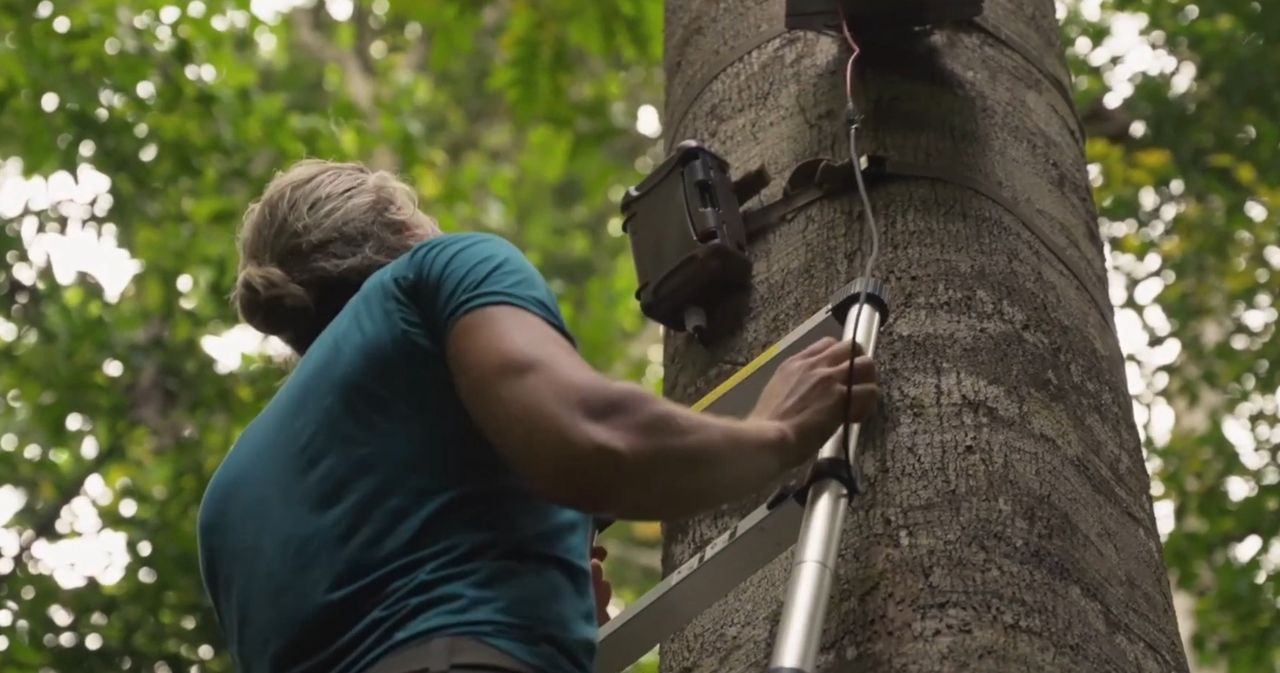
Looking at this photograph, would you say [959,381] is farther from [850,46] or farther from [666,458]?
[850,46]

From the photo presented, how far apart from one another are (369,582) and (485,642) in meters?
0.18

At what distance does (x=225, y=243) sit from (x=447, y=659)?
217 inches

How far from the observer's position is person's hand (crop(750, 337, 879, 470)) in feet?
6.95

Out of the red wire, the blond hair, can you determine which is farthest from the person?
the red wire

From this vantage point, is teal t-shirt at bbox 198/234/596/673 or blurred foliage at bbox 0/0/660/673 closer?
teal t-shirt at bbox 198/234/596/673

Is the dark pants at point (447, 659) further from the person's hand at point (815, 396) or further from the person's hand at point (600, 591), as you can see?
the person's hand at point (600, 591)

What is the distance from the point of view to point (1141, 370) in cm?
802

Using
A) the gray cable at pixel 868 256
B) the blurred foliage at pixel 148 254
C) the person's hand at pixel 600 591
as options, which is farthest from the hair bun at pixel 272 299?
the blurred foliage at pixel 148 254

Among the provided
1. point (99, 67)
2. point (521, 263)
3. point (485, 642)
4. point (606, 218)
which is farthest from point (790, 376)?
point (606, 218)

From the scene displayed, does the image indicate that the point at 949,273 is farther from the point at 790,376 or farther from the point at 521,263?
the point at 521,263

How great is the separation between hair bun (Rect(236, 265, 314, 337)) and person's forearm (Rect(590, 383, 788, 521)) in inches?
28.1

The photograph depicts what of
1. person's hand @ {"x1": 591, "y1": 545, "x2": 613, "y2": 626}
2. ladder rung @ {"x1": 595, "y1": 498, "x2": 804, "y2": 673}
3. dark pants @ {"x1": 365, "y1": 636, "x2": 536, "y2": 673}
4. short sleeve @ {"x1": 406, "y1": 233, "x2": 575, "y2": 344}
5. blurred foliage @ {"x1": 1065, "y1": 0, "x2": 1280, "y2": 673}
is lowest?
blurred foliage @ {"x1": 1065, "y1": 0, "x2": 1280, "y2": 673}

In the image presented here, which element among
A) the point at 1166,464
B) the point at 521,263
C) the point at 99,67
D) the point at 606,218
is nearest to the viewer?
the point at 521,263

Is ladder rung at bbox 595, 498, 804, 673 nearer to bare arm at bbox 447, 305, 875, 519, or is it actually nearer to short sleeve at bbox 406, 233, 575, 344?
bare arm at bbox 447, 305, 875, 519
